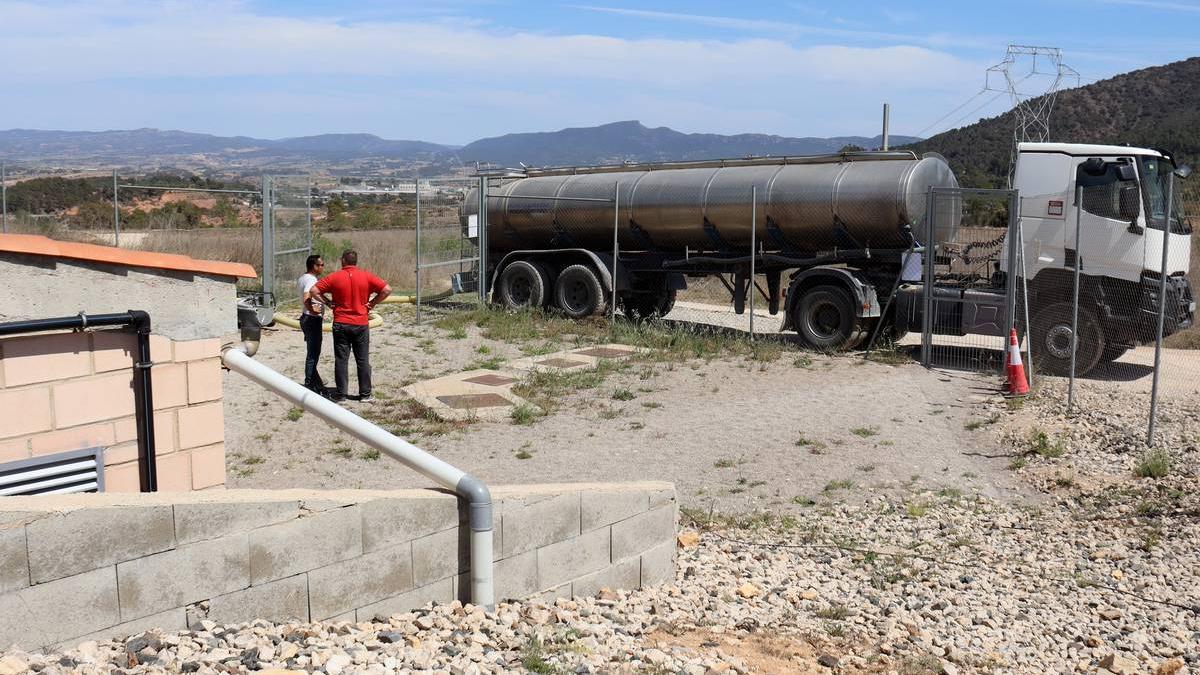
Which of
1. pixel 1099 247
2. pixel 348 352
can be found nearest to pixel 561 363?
pixel 348 352

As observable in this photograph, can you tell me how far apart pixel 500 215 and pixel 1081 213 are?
31.8ft

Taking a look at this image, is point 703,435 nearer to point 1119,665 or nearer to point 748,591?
point 748,591

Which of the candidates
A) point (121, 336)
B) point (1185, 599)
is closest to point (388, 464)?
point (121, 336)

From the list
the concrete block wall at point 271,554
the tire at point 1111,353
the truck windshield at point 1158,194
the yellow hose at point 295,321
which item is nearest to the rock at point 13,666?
the concrete block wall at point 271,554

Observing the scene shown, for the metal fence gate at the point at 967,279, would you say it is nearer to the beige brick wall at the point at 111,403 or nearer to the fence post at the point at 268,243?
the fence post at the point at 268,243

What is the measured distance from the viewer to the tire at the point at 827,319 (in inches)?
612

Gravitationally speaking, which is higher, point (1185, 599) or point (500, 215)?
point (500, 215)

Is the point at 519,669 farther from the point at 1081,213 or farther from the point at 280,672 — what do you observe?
the point at 1081,213

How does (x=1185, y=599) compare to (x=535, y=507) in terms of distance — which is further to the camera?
(x=1185, y=599)

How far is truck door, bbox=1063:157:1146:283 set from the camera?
44.0 feet

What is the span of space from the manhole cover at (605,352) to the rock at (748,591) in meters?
8.87

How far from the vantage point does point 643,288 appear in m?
18.7

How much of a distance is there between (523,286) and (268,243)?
4.27m

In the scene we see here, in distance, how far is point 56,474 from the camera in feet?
19.8
